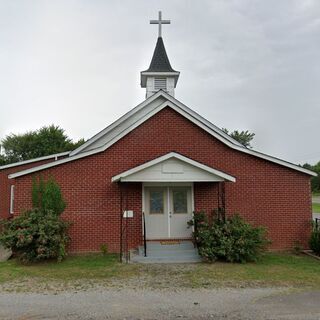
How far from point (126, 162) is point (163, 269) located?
455cm

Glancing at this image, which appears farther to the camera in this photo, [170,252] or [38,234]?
[170,252]

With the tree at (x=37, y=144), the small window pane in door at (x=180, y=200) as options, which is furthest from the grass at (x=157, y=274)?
the tree at (x=37, y=144)

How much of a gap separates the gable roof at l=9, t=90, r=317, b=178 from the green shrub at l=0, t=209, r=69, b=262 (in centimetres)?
194

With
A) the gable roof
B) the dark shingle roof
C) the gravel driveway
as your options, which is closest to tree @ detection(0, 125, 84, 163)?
the dark shingle roof

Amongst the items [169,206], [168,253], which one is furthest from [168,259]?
[169,206]

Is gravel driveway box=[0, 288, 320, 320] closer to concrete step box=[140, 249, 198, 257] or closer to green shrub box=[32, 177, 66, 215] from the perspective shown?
concrete step box=[140, 249, 198, 257]

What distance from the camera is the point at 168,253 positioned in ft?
40.3

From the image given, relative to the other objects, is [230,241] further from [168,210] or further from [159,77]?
[159,77]

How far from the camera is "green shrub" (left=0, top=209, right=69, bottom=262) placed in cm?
1128

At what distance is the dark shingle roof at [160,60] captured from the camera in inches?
797

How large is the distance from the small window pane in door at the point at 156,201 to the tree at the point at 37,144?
31.5 metres

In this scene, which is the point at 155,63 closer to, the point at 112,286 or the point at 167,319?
the point at 112,286

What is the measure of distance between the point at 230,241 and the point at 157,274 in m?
2.90

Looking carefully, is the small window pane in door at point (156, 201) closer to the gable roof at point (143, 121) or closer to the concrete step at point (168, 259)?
the concrete step at point (168, 259)
